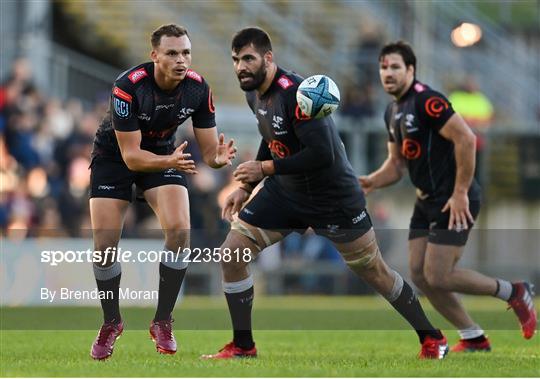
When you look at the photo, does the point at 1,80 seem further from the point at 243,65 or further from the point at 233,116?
the point at 243,65

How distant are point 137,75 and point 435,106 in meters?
2.61

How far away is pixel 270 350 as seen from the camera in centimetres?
1071

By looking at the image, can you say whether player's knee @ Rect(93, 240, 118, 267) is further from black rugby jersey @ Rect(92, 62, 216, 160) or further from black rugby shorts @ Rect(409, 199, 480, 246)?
black rugby shorts @ Rect(409, 199, 480, 246)

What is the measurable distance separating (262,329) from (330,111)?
480 cm

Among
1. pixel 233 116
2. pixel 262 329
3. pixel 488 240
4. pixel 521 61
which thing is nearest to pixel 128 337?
pixel 262 329

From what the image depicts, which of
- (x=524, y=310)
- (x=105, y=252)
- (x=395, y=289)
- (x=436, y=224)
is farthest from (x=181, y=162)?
(x=524, y=310)

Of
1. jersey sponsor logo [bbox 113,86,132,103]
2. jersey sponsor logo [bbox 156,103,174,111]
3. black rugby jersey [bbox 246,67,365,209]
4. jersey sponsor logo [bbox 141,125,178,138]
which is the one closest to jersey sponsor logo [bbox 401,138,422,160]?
black rugby jersey [bbox 246,67,365,209]

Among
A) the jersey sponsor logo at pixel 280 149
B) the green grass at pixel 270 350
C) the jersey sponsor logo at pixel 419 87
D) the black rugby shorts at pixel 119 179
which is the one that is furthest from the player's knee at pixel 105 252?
the jersey sponsor logo at pixel 419 87

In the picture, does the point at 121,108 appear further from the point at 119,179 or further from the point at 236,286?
the point at 236,286

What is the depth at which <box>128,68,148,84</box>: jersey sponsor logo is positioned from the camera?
30.8ft

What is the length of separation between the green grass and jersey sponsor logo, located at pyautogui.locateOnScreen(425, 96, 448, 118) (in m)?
2.01

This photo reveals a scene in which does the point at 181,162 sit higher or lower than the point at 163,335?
higher

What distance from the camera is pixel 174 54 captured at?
30.8 ft

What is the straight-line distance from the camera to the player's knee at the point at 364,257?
9.73m
